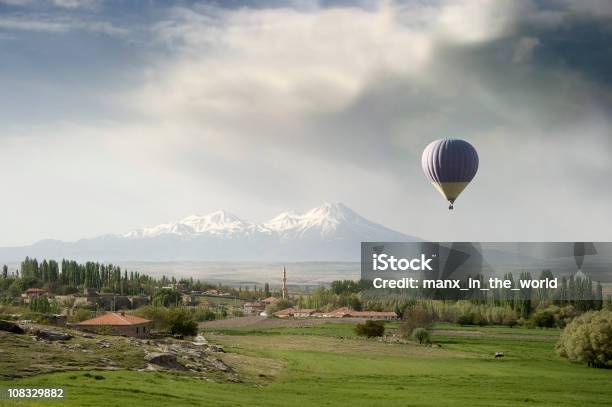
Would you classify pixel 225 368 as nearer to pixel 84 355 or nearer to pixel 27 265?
pixel 84 355

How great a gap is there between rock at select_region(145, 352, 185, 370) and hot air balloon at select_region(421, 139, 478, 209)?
3725cm

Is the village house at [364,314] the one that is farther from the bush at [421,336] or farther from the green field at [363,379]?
the green field at [363,379]

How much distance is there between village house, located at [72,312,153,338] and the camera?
258ft

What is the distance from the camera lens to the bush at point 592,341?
235 feet

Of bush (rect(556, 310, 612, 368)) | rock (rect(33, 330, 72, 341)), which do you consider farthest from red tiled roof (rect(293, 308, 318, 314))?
rock (rect(33, 330, 72, 341))

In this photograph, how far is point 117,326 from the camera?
79500 mm

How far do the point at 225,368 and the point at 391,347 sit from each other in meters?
36.5

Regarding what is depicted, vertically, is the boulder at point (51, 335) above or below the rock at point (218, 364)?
above

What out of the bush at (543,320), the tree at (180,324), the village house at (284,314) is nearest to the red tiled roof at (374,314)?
the village house at (284,314)

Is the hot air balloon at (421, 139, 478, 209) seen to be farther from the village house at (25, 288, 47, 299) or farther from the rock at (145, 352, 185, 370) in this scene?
the village house at (25, 288, 47, 299)

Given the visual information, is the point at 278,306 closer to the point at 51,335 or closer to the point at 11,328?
the point at 51,335

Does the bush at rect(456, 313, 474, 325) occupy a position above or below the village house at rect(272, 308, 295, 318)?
above

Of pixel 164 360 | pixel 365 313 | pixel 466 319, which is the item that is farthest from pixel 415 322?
pixel 164 360

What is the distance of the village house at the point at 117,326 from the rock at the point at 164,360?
27.3 meters
